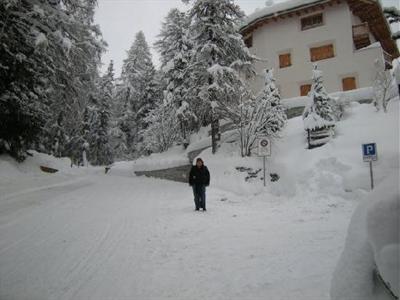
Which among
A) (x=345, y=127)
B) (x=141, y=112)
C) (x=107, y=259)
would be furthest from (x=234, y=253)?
(x=141, y=112)

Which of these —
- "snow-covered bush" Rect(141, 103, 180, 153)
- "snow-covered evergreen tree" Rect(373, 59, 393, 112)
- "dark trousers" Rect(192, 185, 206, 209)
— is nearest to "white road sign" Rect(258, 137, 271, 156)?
"dark trousers" Rect(192, 185, 206, 209)

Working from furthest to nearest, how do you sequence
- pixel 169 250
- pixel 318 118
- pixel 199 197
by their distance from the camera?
pixel 318 118
pixel 199 197
pixel 169 250

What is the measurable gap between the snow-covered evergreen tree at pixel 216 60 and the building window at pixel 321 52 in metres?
10.1

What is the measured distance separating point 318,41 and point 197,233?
24.5m

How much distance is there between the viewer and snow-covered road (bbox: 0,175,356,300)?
444 centimetres

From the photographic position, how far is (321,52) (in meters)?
26.7

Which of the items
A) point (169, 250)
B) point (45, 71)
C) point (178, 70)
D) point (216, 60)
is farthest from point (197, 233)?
point (178, 70)

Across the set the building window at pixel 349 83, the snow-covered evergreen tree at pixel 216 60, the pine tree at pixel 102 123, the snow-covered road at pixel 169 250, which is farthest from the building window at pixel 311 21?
the pine tree at pixel 102 123

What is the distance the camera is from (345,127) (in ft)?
48.9

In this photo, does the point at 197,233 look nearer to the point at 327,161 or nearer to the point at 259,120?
the point at 327,161

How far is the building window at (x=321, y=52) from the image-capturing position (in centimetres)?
2621

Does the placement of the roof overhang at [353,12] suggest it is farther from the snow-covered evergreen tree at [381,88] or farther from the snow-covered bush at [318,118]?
the snow-covered bush at [318,118]

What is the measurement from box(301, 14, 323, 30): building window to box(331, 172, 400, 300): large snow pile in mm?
28163

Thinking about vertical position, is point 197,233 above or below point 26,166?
below
